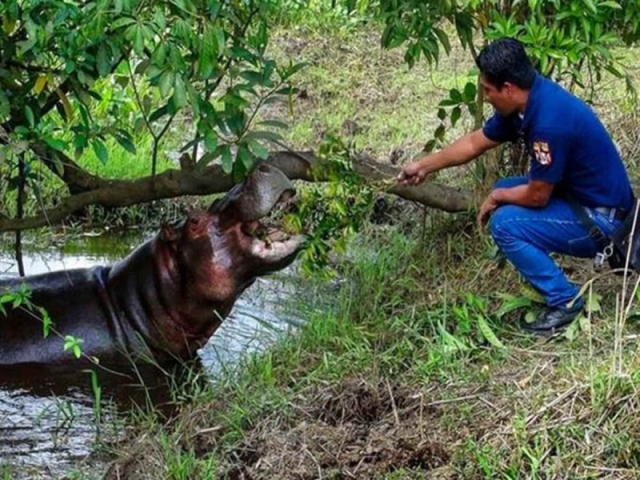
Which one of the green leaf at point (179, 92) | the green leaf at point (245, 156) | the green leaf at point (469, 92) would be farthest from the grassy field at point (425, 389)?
the green leaf at point (179, 92)

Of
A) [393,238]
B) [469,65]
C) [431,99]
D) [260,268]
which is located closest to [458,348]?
[260,268]

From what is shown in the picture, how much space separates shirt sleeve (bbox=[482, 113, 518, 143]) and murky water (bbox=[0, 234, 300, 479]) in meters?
1.42

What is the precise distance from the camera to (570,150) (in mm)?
4777

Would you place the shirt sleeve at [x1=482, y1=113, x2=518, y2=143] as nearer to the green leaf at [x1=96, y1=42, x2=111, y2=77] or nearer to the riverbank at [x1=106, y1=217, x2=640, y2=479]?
the riverbank at [x1=106, y1=217, x2=640, y2=479]

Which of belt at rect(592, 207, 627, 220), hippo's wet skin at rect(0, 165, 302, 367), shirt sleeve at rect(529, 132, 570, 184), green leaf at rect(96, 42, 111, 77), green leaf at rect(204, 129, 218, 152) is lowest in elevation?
hippo's wet skin at rect(0, 165, 302, 367)

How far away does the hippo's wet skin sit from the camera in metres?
5.83

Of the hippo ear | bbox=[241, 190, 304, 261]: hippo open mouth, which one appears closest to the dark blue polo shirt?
bbox=[241, 190, 304, 261]: hippo open mouth

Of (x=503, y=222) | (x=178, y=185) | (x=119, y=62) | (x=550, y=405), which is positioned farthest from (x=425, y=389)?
(x=178, y=185)

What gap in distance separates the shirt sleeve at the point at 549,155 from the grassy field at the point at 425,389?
49cm

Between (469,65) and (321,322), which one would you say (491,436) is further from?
(469,65)

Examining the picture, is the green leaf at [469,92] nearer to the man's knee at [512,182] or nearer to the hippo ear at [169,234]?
the man's knee at [512,182]

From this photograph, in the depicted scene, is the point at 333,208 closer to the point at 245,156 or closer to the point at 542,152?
the point at 245,156

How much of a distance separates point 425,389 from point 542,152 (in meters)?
1.01

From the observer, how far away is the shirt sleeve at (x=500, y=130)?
5.12m
